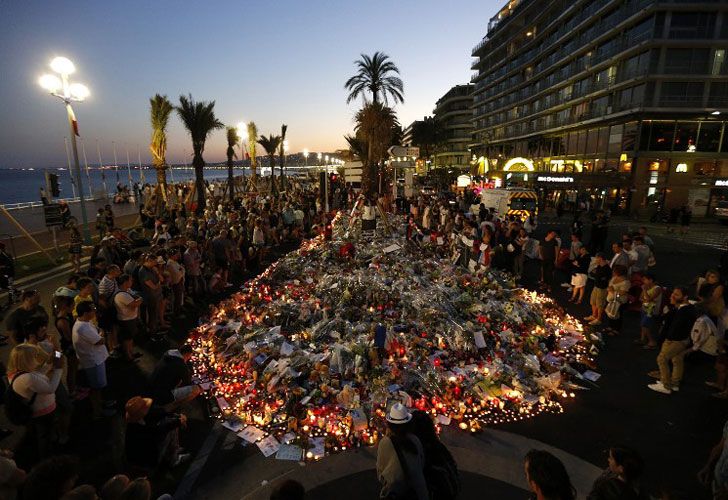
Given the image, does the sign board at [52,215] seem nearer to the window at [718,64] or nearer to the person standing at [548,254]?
the person standing at [548,254]

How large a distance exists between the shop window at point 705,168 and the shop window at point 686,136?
1.57 m

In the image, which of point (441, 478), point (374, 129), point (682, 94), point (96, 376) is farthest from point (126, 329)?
point (682, 94)

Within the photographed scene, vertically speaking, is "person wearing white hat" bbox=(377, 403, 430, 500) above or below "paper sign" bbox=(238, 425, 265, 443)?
above

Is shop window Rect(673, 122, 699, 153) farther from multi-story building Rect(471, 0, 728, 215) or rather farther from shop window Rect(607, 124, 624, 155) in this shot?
shop window Rect(607, 124, 624, 155)

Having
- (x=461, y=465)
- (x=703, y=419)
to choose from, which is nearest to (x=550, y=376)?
(x=703, y=419)

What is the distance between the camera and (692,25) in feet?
108

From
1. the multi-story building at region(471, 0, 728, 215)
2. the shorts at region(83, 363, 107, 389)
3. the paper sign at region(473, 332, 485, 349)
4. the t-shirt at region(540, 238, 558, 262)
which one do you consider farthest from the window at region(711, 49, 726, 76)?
the shorts at region(83, 363, 107, 389)

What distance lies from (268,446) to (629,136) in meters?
44.7

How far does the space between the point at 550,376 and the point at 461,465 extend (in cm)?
277

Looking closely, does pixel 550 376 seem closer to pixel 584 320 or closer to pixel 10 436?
pixel 584 320

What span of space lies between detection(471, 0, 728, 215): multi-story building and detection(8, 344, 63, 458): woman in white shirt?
37.9 m

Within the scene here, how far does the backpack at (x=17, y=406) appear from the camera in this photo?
4.39m

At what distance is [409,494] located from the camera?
10.7ft

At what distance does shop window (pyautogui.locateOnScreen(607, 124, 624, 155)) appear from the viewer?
38.4 m
